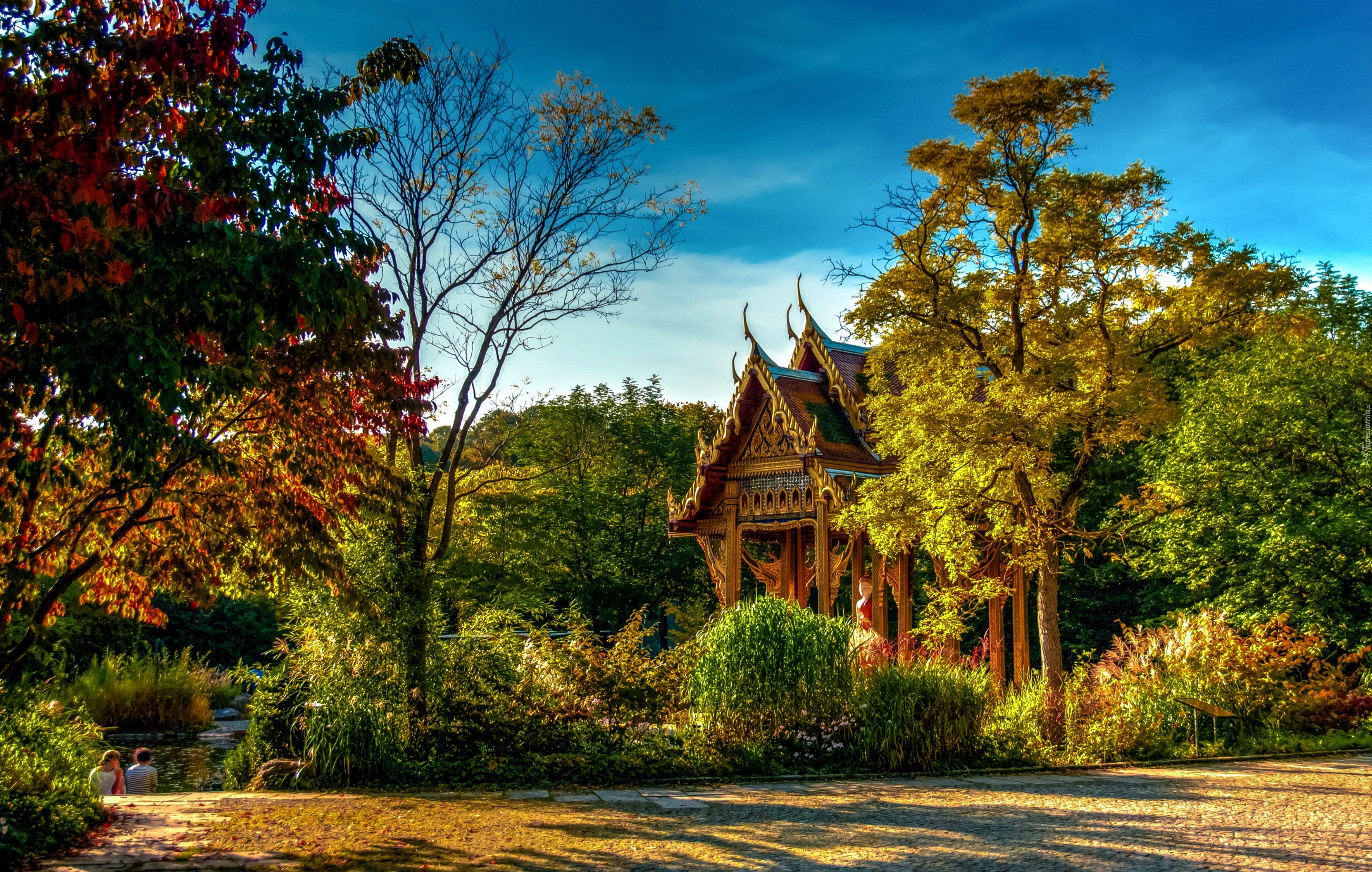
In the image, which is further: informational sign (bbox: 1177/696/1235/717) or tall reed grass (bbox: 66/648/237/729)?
tall reed grass (bbox: 66/648/237/729)

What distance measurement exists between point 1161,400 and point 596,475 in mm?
21189

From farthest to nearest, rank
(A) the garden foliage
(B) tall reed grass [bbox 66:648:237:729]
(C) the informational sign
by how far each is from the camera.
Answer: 1. (B) tall reed grass [bbox 66:648:237:729]
2. (A) the garden foliage
3. (C) the informational sign

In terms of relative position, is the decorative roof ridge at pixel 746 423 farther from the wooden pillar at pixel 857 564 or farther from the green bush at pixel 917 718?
the green bush at pixel 917 718

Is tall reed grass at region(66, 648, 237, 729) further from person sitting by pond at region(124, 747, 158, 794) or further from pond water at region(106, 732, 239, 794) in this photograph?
person sitting by pond at region(124, 747, 158, 794)

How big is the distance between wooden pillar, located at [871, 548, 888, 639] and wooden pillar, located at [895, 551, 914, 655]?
26 cm

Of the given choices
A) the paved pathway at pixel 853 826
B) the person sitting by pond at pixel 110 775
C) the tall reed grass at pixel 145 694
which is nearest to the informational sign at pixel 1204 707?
the paved pathway at pixel 853 826

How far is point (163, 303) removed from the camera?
5137 millimetres

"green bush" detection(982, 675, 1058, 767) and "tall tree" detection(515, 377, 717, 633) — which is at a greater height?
"tall tree" detection(515, 377, 717, 633)

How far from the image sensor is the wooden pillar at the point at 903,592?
57.4ft

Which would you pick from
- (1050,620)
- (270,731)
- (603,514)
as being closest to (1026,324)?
(1050,620)

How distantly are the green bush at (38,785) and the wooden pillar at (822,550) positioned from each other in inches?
453

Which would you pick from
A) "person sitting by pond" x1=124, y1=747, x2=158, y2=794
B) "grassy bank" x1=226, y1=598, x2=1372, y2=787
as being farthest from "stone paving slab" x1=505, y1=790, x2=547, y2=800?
"person sitting by pond" x1=124, y1=747, x2=158, y2=794

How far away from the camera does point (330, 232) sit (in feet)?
18.1

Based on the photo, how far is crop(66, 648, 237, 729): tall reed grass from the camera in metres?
20.5
